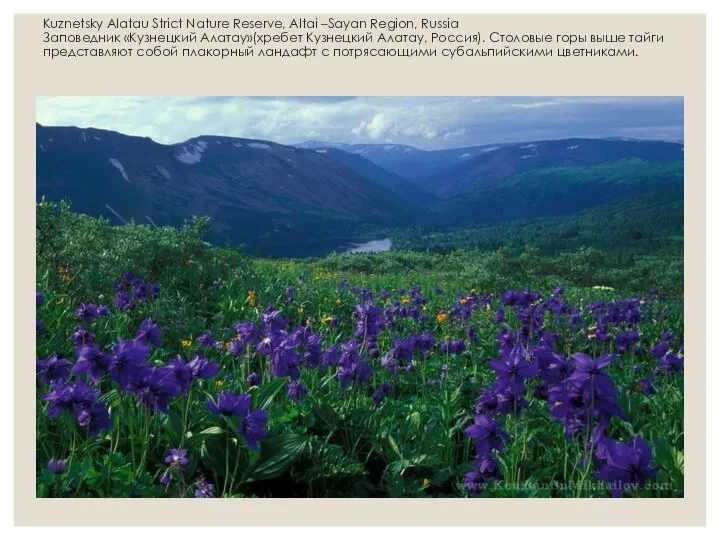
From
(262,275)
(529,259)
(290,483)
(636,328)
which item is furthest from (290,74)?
(529,259)

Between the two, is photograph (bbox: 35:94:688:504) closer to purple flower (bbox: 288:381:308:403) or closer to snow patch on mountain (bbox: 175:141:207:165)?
purple flower (bbox: 288:381:308:403)

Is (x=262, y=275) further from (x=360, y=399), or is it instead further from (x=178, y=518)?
(x=178, y=518)

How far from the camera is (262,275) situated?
984 cm

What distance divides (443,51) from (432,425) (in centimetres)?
240

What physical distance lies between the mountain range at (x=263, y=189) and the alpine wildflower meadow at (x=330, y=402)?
4.84 meters

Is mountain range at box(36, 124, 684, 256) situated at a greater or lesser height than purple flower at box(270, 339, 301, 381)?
greater

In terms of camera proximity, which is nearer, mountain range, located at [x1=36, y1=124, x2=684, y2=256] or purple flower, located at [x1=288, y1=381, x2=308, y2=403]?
purple flower, located at [x1=288, y1=381, x2=308, y2=403]

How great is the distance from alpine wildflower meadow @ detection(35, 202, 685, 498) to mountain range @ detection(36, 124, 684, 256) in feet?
15.9

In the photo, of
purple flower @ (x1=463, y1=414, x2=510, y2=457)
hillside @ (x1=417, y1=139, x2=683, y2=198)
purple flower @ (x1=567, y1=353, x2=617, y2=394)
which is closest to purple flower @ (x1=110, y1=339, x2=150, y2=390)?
purple flower @ (x1=463, y1=414, x2=510, y2=457)

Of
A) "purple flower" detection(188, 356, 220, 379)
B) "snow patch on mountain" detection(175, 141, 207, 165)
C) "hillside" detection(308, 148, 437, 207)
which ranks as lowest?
"purple flower" detection(188, 356, 220, 379)

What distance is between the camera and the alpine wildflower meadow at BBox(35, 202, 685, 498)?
2963 mm

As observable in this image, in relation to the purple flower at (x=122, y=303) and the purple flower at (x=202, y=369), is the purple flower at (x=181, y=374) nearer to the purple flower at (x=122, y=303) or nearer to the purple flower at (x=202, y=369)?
the purple flower at (x=202, y=369)

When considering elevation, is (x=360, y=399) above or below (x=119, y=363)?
below

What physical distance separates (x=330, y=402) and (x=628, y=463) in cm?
208
